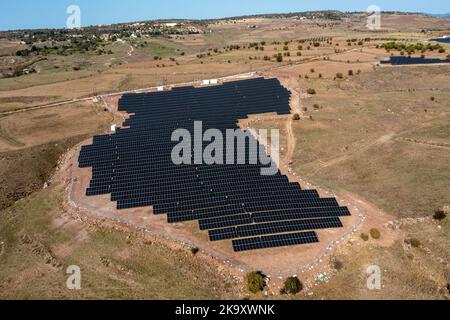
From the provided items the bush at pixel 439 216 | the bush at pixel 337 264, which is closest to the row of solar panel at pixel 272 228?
the bush at pixel 337 264

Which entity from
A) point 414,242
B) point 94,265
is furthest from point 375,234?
point 94,265

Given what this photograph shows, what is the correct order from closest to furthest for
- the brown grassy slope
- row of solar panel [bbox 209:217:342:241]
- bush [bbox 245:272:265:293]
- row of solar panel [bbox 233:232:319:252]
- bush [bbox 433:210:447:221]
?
bush [bbox 245:272:265:293] → the brown grassy slope → row of solar panel [bbox 233:232:319:252] → row of solar panel [bbox 209:217:342:241] → bush [bbox 433:210:447:221]

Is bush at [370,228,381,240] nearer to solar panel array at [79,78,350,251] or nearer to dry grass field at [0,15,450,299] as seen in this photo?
dry grass field at [0,15,450,299]

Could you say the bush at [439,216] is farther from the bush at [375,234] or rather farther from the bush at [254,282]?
the bush at [254,282]

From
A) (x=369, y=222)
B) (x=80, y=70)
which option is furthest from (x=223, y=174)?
(x=80, y=70)

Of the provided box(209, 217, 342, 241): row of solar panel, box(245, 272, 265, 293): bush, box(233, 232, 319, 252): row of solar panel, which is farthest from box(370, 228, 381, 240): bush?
box(245, 272, 265, 293): bush

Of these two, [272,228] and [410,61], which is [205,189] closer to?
[272,228]
